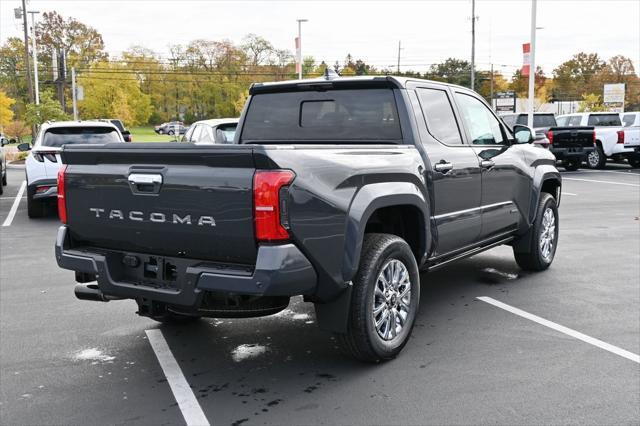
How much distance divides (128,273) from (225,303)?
28.7 inches

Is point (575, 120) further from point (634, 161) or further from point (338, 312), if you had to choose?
point (338, 312)

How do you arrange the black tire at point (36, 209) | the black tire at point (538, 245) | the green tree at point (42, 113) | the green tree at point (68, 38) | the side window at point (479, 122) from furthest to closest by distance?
the green tree at point (68, 38) → the green tree at point (42, 113) → the black tire at point (36, 209) → the black tire at point (538, 245) → the side window at point (479, 122)

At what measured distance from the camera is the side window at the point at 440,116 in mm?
5230

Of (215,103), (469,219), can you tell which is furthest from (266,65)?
(469,219)

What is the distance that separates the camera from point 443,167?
5.05 meters

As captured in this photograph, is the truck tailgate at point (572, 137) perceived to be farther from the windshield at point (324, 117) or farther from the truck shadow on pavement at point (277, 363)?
the windshield at point (324, 117)

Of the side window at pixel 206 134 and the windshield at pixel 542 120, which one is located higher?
the windshield at pixel 542 120

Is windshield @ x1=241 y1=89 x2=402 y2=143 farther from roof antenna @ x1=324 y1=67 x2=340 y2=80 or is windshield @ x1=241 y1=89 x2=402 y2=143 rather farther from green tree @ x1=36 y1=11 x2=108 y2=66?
green tree @ x1=36 y1=11 x2=108 y2=66

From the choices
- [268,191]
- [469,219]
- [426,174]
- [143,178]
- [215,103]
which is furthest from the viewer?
[215,103]

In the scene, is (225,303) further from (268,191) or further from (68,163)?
(68,163)

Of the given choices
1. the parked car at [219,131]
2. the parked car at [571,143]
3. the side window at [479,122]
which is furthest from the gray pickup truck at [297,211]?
the parked car at [571,143]

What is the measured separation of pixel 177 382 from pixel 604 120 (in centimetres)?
2353

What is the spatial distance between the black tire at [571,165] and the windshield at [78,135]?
16135 mm

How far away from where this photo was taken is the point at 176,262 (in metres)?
3.89
